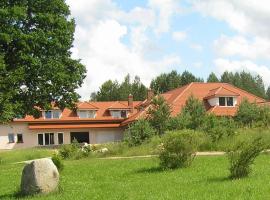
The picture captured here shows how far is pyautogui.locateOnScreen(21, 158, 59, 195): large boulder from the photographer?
46.4 feet

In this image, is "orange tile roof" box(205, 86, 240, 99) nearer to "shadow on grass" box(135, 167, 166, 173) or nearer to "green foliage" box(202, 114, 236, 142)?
"green foliage" box(202, 114, 236, 142)

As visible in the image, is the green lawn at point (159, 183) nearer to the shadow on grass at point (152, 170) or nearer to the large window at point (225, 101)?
the shadow on grass at point (152, 170)

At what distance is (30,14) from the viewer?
38938 mm

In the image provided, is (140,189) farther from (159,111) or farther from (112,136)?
(112,136)

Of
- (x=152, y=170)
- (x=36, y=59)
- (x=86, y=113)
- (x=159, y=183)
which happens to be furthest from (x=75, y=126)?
(x=159, y=183)

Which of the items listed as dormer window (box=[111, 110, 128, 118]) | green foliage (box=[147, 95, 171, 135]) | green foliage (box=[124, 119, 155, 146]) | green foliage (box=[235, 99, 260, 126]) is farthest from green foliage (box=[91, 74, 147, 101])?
green foliage (box=[124, 119, 155, 146])

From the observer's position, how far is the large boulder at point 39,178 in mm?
14133


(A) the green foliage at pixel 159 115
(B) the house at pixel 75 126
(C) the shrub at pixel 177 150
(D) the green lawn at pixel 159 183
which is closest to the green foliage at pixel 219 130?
(D) the green lawn at pixel 159 183

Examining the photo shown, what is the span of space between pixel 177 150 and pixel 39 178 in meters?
6.42

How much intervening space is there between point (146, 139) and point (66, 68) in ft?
31.5

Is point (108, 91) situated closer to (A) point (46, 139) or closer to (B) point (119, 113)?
(B) point (119, 113)

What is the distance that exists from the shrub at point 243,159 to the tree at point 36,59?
22.3 m

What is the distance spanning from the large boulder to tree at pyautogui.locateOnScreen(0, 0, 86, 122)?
67.9ft

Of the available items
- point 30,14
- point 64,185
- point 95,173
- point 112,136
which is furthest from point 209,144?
point 112,136
